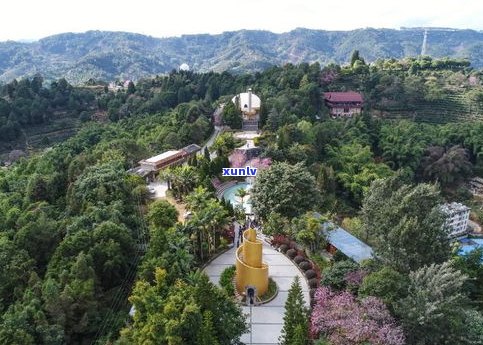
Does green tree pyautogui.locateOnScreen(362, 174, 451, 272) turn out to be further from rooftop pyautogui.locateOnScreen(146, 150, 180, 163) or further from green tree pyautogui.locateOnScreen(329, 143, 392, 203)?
rooftop pyautogui.locateOnScreen(146, 150, 180, 163)

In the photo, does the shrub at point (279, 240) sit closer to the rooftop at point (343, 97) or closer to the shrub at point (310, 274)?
the shrub at point (310, 274)

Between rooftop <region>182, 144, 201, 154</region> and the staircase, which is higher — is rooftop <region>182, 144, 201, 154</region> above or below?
below

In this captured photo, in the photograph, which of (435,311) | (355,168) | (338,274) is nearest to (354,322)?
(435,311)

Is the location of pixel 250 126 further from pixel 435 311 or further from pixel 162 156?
pixel 435 311

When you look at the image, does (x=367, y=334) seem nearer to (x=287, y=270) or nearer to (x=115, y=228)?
(x=287, y=270)

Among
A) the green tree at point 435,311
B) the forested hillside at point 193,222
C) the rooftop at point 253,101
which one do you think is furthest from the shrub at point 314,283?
the rooftop at point 253,101

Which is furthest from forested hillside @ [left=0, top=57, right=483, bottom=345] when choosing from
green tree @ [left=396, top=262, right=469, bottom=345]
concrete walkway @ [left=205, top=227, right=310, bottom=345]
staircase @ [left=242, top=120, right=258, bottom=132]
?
staircase @ [left=242, top=120, right=258, bottom=132]
